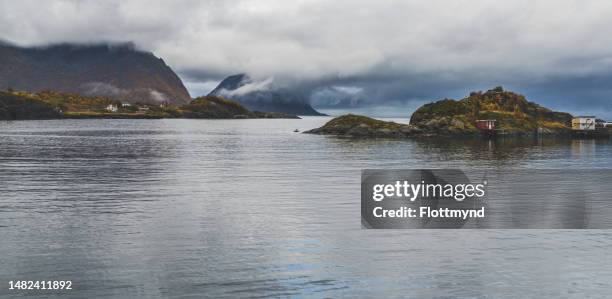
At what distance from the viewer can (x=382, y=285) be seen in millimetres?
22938

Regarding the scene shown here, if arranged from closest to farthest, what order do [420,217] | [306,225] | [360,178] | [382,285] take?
[382,285], [306,225], [420,217], [360,178]

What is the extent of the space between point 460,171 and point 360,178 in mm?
17676

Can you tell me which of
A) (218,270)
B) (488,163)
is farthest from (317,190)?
(488,163)

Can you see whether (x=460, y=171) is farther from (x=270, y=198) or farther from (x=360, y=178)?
(x=270, y=198)

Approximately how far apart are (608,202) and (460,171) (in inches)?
1156

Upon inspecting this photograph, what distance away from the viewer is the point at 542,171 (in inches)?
2928

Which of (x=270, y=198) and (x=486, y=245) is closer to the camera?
(x=486, y=245)

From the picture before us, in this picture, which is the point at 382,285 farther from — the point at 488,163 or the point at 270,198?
the point at 488,163

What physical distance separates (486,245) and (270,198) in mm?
21319

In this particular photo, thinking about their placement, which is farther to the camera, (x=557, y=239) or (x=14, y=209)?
(x=14, y=209)

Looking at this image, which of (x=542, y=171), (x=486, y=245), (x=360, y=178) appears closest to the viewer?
(x=486, y=245)

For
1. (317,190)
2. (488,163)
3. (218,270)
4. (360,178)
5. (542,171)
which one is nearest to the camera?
(218,270)

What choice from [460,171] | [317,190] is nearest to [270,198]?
[317,190]

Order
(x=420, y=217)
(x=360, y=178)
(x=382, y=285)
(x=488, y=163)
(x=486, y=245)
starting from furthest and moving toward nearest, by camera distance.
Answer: (x=488, y=163)
(x=360, y=178)
(x=420, y=217)
(x=486, y=245)
(x=382, y=285)
